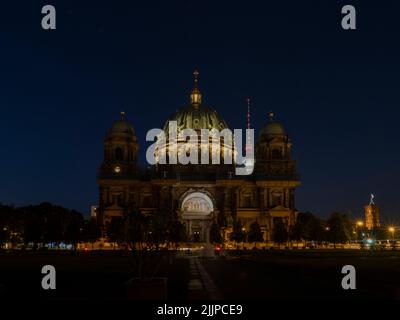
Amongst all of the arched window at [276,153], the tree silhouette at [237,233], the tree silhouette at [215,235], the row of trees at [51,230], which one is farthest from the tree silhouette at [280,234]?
the row of trees at [51,230]

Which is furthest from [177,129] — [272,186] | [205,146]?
[272,186]

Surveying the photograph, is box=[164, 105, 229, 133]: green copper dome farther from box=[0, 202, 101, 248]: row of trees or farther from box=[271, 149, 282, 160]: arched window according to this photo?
box=[0, 202, 101, 248]: row of trees

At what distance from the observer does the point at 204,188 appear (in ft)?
474

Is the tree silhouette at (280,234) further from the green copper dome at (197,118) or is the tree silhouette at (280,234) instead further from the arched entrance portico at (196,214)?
the green copper dome at (197,118)

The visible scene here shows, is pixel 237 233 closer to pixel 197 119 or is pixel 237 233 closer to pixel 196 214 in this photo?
pixel 196 214

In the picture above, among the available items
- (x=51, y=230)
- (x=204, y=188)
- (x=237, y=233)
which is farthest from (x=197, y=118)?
(x=51, y=230)

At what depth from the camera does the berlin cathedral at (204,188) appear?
461ft

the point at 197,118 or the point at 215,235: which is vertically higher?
the point at 197,118

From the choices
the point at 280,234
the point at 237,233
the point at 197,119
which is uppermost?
the point at 197,119

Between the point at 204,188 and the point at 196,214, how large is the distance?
20.6 feet

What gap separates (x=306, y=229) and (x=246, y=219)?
17.2 meters

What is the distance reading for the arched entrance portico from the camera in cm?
14425

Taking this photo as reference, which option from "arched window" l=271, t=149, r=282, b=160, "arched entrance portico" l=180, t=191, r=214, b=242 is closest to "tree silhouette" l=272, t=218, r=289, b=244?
"arched entrance portico" l=180, t=191, r=214, b=242

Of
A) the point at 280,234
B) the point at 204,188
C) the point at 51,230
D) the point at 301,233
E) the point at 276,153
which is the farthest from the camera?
the point at 276,153
